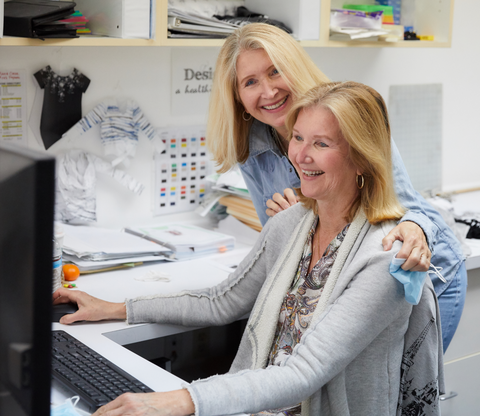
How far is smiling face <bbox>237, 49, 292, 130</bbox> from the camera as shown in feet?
5.46

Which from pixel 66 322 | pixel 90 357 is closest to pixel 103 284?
pixel 66 322

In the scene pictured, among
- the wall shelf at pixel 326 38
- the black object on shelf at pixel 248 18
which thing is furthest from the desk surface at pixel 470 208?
the black object on shelf at pixel 248 18

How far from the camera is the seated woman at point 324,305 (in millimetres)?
1105

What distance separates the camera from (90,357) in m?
1.25

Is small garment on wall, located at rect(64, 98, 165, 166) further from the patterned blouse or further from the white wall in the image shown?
the patterned blouse

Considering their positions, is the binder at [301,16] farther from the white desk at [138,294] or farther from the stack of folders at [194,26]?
the white desk at [138,294]

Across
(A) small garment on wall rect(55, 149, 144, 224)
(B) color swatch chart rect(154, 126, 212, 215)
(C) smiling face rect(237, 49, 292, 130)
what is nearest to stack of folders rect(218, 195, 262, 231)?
(B) color swatch chart rect(154, 126, 212, 215)

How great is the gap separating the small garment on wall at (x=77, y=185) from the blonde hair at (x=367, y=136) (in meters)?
1.03

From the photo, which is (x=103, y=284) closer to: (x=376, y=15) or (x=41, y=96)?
(x=41, y=96)

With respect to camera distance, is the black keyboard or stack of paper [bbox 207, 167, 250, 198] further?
stack of paper [bbox 207, 167, 250, 198]

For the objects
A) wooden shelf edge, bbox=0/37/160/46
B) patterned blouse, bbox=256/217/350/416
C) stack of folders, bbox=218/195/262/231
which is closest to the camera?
patterned blouse, bbox=256/217/350/416

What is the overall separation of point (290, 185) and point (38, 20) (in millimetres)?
819

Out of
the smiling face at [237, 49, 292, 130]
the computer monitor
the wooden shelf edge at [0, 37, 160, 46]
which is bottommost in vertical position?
the computer monitor

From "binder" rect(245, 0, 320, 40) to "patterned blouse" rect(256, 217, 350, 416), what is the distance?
0.93 m
